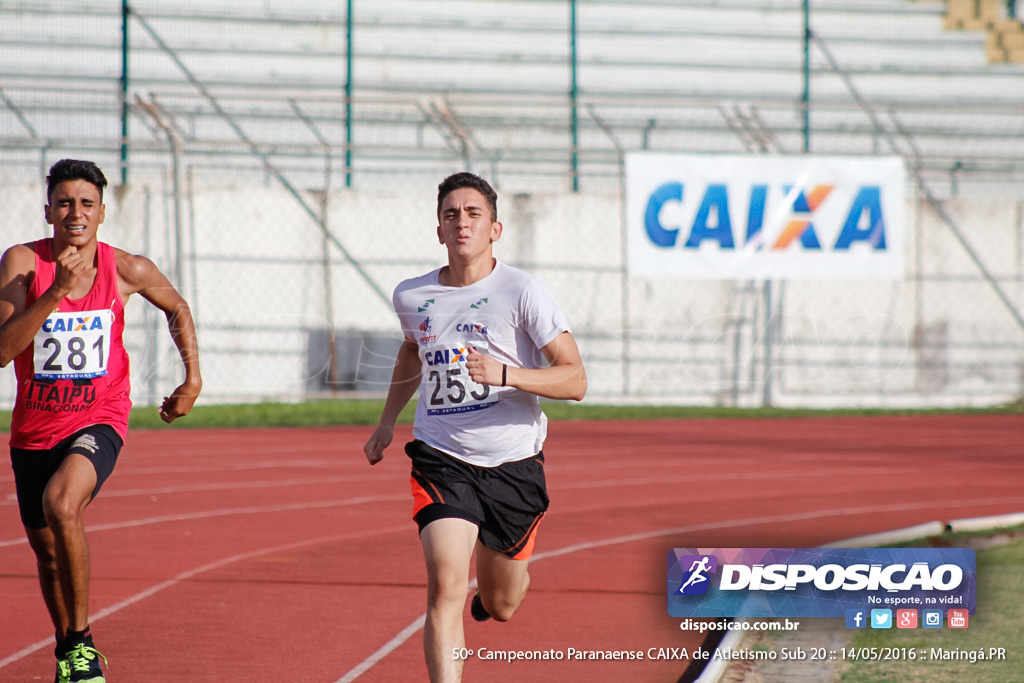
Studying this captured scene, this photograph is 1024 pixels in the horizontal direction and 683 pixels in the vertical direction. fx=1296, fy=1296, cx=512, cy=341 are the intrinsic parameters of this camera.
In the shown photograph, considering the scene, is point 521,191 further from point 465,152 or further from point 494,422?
point 494,422

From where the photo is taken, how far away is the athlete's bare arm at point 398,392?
518 centimetres

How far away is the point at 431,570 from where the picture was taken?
4578 millimetres

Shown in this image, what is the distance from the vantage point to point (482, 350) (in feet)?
15.9

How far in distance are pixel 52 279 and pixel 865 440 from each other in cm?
1133

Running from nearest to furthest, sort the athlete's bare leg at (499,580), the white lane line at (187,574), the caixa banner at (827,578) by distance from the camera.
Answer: the athlete's bare leg at (499,580) → the caixa banner at (827,578) → the white lane line at (187,574)

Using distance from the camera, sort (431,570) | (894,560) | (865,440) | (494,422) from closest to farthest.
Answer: (431,570) < (494,422) < (894,560) < (865,440)

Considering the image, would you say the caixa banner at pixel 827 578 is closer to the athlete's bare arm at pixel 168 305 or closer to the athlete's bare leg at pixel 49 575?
the athlete's bare arm at pixel 168 305

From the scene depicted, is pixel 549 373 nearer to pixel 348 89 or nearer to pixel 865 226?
pixel 865 226

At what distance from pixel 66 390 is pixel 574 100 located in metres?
14.8

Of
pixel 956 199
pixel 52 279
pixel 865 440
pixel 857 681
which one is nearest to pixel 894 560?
pixel 857 681

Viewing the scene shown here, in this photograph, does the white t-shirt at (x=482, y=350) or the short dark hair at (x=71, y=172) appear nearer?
the white t-shirt at (x=482, y=350)

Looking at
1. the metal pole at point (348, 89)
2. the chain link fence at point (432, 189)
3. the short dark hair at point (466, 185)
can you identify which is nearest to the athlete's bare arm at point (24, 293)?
the short dark hair at point (466, 185)

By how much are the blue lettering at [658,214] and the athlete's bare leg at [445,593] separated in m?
12.7

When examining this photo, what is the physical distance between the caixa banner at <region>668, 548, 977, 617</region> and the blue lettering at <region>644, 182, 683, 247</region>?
1149 centimetres
